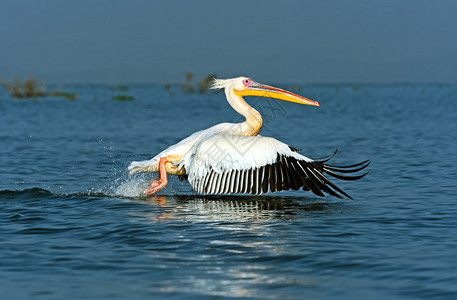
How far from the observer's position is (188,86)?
67.7 meters

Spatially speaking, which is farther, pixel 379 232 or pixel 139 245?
pixel 379 232

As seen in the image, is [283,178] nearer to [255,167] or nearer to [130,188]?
[255,167]

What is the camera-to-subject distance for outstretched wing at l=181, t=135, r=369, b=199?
7.14 meters

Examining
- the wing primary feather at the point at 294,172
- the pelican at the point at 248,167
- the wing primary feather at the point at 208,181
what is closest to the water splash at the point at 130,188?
the pelican at the point at 248,167

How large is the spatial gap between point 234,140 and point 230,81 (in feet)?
4.53

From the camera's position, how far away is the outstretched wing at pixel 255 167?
7137 mm

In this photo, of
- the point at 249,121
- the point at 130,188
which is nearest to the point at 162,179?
the point at 130,188

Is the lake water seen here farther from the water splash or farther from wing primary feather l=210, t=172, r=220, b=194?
wing primary feather l=210, t=172, r=220, b=194

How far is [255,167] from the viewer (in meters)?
7.19

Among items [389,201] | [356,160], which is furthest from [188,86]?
[389,201]

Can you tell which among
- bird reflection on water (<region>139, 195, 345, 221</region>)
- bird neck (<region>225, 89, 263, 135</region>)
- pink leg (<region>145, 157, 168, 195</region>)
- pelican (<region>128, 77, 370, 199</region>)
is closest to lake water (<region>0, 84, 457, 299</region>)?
bird reflection on water (<region>139, 195, 345, 221</region>)

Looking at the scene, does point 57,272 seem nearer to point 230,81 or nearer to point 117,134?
point 230,81

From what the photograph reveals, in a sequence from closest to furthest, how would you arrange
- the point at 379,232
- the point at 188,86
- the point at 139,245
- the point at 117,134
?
the point at 139,245
the point at 379,232
the point at 117,134
the point at 188,86

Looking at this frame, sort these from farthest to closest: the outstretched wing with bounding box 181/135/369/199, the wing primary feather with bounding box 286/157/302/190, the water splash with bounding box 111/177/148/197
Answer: the water splash with bounding box 111/177/148/197, the wing primary feather with bounding box 286/157/302/190, the outstretched wing with bounding box 181/135/369/199
